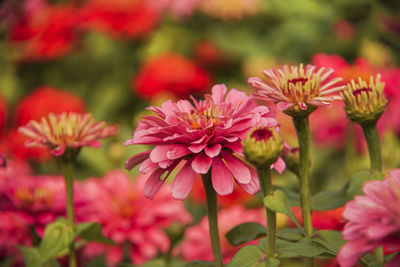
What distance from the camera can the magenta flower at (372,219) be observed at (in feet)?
1.25

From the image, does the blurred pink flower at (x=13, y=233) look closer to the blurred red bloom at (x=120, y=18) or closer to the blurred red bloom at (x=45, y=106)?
the blurred red bloom at (x=45, y=106)

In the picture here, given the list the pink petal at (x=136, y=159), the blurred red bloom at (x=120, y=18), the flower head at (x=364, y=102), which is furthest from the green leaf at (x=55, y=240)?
the blurred red bloom at (x=120, y=18)

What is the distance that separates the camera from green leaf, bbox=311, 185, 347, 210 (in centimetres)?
57

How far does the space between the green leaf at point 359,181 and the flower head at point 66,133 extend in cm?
29

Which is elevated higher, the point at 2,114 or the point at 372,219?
the point at 2,114

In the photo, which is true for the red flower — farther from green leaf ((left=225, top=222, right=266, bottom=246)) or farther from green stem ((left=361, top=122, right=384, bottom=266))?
green stem ((left=361, top=122, right=384, bottom=266))

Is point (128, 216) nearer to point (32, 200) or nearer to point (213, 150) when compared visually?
point (32, 200)

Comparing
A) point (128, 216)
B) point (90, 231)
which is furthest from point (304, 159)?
point (128, 216)

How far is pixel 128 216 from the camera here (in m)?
0.84

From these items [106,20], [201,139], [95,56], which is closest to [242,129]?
[201,139]

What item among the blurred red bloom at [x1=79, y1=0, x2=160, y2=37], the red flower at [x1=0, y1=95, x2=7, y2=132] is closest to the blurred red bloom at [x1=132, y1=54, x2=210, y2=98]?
the blurred red bloom at [x1=79, y1=0, x2=160, y2=37]

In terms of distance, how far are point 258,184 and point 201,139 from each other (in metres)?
0.07

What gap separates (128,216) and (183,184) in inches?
14.1

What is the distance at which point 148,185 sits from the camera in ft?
1.75
